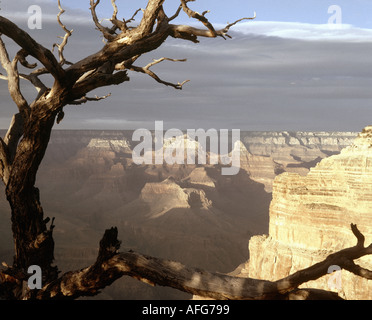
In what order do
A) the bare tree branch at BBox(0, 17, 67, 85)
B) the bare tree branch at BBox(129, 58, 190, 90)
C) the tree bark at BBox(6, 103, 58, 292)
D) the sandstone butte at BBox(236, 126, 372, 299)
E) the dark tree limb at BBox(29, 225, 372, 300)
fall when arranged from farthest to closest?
1. the sandstone butte at BBox(236, 126, 372, 299)
2. the bare tree branch at BBox(129, 58, 190, 90)
3. the tree bark at BBox(6, 103, 58, 292)
4. the bare tree branch at BBox(0, 17, 67, 85)
5. the dark tree limb at BBox(29, 225, 372, 300)

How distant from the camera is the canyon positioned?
3238 cm

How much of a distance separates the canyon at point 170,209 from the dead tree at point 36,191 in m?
24.9

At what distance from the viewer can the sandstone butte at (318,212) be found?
28.5 meters

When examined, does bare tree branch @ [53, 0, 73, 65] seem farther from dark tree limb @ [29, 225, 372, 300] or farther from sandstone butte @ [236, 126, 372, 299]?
sandstone butte @ [236, 126, 372, 299]

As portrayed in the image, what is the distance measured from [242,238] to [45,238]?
70473mm

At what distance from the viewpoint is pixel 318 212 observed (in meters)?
30.1

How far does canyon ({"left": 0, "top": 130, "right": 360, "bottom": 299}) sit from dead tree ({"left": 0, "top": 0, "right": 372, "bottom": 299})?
81.7 feet

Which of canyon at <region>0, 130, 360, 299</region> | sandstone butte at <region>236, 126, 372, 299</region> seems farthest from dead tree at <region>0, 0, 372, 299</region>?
canyon at <region>0, 130, 360, 299</region>

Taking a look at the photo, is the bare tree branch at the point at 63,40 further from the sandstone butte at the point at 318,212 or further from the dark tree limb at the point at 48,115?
the sandstone butte at the point at 318,212

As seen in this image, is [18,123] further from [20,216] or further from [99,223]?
[99,223]

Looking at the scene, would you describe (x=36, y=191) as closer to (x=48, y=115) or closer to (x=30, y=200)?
(x=30, y=200)

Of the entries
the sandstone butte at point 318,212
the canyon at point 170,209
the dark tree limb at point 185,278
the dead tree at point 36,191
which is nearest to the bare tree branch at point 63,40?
the dead tree at point 36,191
